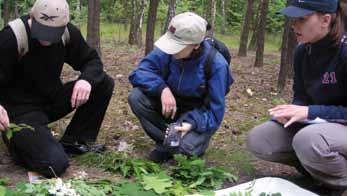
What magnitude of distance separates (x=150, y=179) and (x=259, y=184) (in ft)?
2.35

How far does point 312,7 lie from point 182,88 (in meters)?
1.17

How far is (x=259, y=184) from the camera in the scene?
3164 mm

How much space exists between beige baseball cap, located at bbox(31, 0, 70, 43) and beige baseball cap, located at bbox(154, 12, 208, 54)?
0.70m

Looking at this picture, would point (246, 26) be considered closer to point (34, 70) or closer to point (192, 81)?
point (192, 81)

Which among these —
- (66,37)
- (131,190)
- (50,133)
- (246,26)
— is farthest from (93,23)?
(131,190)

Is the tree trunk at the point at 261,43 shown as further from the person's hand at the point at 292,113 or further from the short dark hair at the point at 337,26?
the person's hand at the point at 292,113

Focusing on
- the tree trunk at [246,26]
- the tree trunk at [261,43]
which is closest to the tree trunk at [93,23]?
the tree trunk at [261,43]

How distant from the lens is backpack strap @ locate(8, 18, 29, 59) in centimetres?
335

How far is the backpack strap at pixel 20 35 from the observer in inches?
132

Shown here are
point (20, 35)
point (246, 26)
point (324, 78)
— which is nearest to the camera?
point (324, 78)

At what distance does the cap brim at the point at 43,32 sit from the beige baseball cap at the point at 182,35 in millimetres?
714

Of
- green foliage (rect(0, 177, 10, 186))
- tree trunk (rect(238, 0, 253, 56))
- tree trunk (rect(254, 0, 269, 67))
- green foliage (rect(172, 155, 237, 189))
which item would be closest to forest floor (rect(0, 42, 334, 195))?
green foliage (rect(0, 177, 10, 186))

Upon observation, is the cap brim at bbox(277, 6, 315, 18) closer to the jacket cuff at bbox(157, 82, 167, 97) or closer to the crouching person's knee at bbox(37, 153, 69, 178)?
the jacket cuff at bbox(157, 82, 167, 97)

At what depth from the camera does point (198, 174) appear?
330 cm
